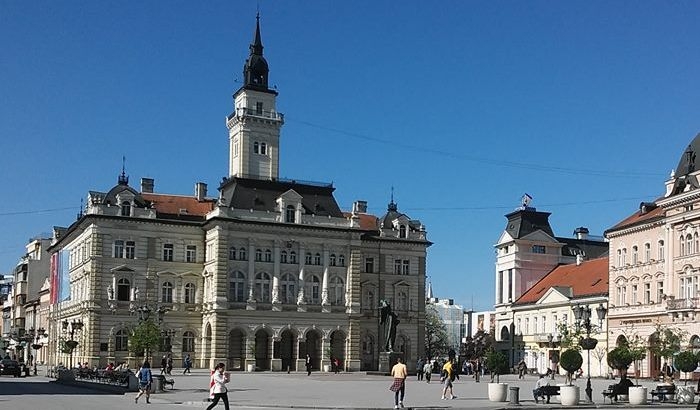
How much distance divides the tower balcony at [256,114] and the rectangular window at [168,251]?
14632mm

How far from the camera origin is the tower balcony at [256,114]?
301ft

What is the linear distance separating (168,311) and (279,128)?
21.1m

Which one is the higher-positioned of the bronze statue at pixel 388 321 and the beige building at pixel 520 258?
the beige building at pixel 520 258

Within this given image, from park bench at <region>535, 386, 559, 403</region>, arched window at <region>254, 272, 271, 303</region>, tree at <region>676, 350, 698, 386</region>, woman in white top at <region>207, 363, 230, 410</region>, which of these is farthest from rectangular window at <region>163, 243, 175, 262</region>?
woman in white top at <region>207, 363, 230, 410</region>

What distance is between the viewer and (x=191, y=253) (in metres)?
86.2

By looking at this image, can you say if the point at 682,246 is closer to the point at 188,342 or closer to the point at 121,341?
the point at 188,342

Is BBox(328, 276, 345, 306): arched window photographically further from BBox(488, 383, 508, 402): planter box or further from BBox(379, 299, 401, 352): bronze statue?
BBox(488, 383, 508, 402): planter box

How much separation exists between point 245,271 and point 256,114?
16.4 metres

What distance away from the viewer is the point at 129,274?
83125mm

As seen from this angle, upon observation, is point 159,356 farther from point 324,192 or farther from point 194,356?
point 324,192

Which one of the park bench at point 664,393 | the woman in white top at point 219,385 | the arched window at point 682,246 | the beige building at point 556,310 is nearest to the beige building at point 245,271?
the beige building at point 556,310

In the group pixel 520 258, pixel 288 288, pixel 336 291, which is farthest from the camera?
pixel 520 258

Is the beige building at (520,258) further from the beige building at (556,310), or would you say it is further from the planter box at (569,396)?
the planter box at (569,396)

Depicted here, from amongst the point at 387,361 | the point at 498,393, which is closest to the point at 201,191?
the point at 387,361
